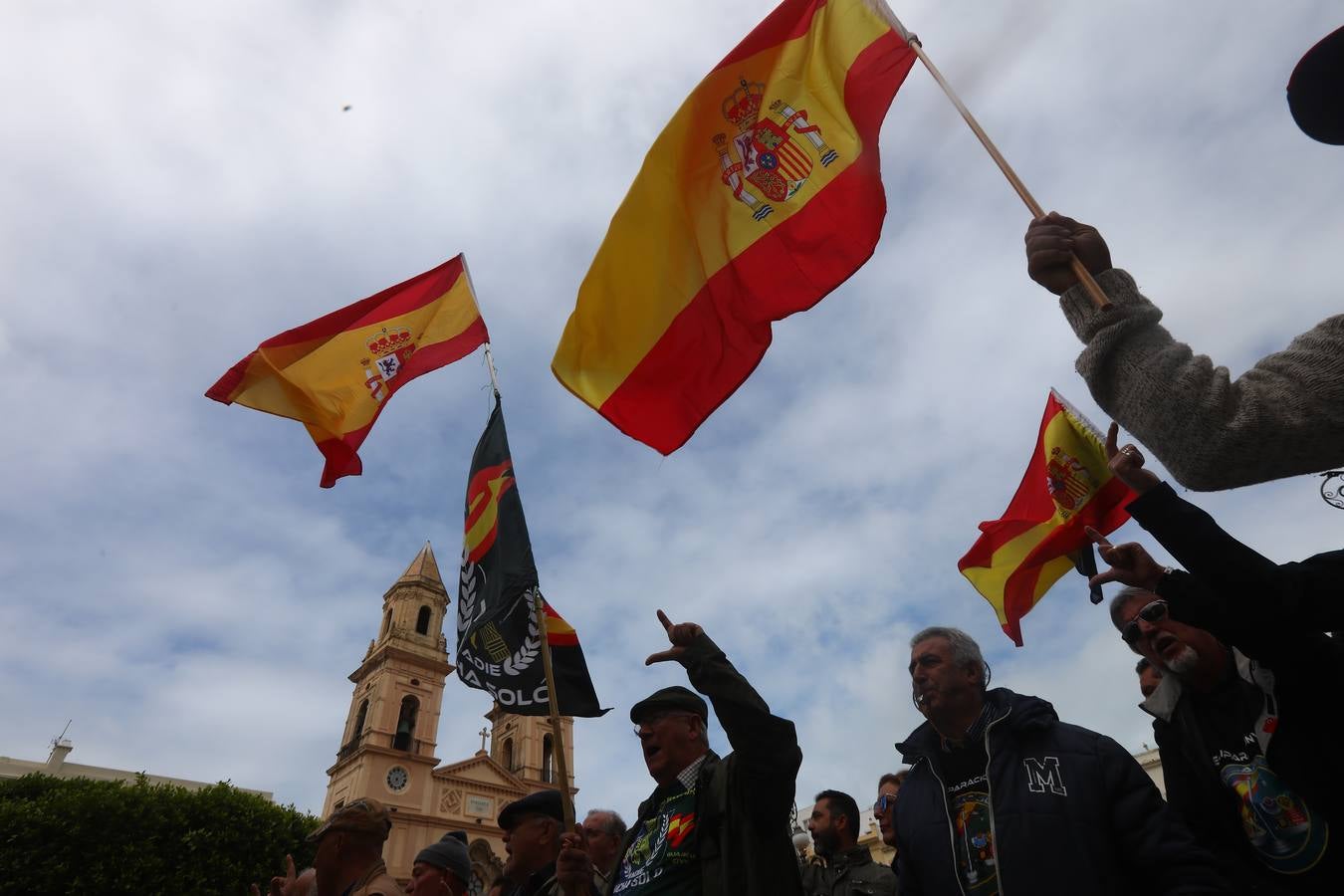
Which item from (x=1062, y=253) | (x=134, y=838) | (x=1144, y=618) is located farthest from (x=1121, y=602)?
(x=134, y=838)

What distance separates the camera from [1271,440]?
131 cm

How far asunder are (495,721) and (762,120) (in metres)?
44.8

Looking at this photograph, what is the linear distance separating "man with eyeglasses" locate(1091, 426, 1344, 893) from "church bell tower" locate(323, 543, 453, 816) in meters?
35.4

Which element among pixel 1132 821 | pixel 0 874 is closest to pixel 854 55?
pixel 1132 821

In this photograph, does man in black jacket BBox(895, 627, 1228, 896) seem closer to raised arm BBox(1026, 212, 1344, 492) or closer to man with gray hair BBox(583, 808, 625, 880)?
raised arm BBox(1026, 212, 1344, 492)

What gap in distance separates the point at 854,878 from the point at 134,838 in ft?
73.2

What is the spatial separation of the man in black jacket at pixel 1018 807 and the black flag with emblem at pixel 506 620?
2.23m

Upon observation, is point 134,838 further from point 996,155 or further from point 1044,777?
point 996,155

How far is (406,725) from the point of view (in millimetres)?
36406

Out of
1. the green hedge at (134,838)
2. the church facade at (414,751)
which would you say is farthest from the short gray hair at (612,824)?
the church facade at (414,751)

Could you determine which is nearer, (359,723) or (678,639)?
(678,639)

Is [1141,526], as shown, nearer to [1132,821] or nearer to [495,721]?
[1132,821]

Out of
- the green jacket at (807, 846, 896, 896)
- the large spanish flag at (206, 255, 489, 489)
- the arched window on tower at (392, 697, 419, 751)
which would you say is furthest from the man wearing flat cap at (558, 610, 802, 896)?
the arched window on tower at (392, 697, 419, 751)

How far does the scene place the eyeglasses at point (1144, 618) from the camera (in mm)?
2885
